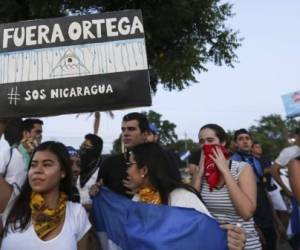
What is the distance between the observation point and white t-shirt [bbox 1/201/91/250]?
2609mm

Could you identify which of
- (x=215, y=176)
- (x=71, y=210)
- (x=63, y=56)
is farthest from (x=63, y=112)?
(x=215, y=176)

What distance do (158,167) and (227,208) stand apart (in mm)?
783

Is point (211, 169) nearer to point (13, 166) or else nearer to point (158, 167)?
point (158, 167)

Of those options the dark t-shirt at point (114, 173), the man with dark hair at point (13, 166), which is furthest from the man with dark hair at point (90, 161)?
the dark t-shirt at point (114, 173)

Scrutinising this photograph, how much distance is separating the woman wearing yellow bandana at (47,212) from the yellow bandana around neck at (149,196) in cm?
36

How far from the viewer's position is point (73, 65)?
11.1 feet

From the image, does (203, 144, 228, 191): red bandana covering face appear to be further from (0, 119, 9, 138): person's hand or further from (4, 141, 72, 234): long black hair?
(0, 119, 9, 138): person's hand

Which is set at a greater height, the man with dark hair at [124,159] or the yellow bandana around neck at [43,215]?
the man with dark hair at [124,159]

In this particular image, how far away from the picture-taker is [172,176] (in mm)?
2848

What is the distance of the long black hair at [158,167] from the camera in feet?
9.09

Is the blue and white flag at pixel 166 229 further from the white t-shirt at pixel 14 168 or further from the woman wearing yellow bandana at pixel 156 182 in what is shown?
the white t-shirt at pixel 14 168

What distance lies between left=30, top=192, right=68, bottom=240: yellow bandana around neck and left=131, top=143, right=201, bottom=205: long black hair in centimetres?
55

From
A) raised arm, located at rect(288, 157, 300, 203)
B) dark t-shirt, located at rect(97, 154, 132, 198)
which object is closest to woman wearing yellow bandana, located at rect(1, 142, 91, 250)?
dark t-shirt, located at rect(97, 154, 132, 198)

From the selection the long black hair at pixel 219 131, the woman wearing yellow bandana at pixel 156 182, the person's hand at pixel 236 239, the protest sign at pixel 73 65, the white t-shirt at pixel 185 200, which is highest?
the protest sign at pixel 73 65
